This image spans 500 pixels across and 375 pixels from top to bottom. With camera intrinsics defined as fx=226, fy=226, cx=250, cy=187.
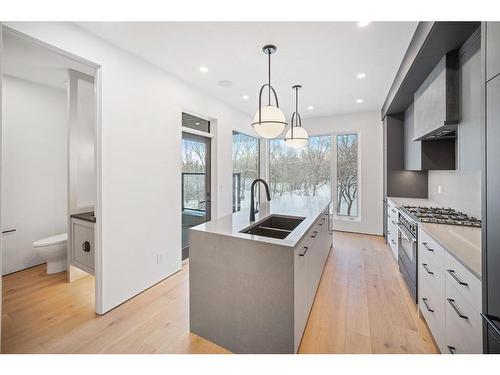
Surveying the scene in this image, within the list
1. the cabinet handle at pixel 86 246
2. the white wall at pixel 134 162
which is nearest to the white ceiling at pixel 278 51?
the white wall at pixel 134 162

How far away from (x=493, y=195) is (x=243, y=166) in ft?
15.2

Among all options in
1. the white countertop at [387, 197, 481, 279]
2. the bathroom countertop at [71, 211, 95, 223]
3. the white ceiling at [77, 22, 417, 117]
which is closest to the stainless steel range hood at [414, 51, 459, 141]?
the white ceiling at [77, 22, 417, 117]

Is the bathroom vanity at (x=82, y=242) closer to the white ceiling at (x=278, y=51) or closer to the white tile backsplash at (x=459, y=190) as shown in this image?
the white ceiling at (x=278, y=51)

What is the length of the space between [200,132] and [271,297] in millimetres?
2912

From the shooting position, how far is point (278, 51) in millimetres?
2490

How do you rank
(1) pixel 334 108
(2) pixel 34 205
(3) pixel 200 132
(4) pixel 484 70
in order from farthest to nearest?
(1) pixel 334 108 < (3) pixel 200 132 < (2) pixel 34 205 < (4) pixel 484 70

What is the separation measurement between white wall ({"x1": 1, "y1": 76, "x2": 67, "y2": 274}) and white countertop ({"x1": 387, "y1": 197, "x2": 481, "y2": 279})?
4703 mm

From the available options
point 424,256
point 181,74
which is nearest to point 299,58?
point 181,74

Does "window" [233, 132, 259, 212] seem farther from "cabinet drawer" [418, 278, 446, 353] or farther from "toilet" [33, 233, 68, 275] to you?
"cabinet drawer" [418, 278, 446, 353]

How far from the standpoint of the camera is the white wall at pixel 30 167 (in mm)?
2996

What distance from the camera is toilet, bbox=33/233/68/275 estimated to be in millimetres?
2836

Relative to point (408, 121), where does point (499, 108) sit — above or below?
below
